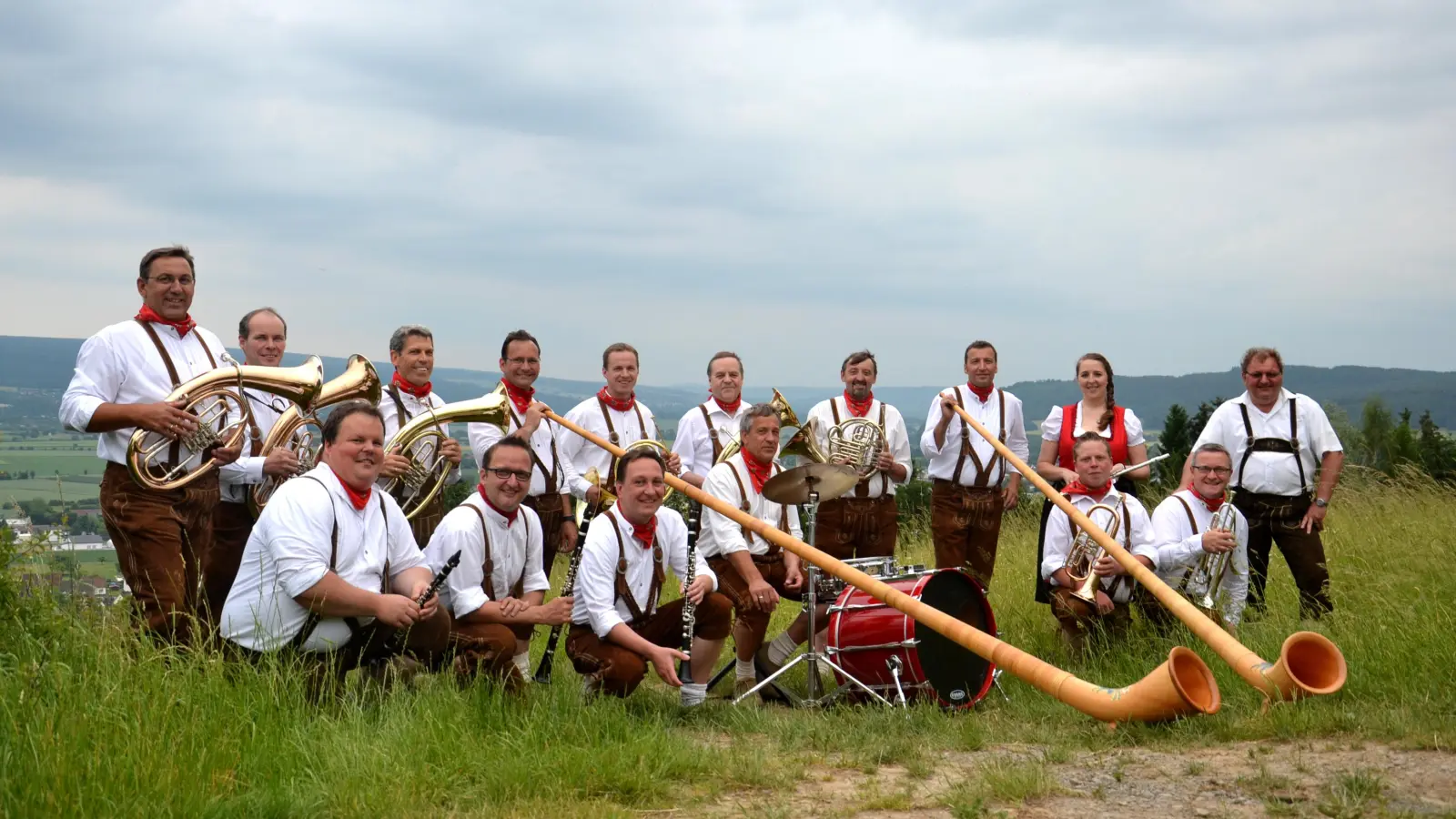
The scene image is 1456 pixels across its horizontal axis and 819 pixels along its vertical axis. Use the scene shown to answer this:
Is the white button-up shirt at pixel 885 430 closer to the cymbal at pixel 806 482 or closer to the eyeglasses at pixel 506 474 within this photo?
the cymbal at pixel 806 482

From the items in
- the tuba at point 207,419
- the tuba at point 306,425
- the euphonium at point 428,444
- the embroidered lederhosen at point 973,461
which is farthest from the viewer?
the embroidered lederhosen at point 973,461

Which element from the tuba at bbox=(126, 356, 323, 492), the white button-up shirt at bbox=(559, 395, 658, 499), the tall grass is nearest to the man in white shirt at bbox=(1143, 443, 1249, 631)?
the tall grass

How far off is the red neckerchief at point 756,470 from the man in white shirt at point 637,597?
34.6 inches

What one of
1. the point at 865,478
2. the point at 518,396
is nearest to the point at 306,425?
the point at 518,396

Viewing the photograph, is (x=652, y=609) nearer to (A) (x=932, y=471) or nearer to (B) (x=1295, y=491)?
(A) (x=932, y=471)

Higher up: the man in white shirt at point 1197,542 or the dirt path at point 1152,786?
the man in white shirt at point 1197,542

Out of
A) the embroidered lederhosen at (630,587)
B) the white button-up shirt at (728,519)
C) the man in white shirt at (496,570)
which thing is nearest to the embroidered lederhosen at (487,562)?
the man in white shirt at (496,570)

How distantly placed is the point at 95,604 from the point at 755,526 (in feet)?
11.1

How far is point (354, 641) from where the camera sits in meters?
5.89

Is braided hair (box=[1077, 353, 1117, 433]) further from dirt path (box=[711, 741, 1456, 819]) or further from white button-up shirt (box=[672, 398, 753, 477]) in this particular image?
dirt path (box=[711, 741, 1456, 819])

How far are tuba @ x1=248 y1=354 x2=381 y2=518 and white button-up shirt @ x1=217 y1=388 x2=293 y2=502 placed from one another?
0.07 m

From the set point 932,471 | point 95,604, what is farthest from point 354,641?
point 932,471

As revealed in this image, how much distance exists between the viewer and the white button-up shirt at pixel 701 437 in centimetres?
895

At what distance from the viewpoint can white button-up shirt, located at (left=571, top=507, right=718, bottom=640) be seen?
21.7 feet
